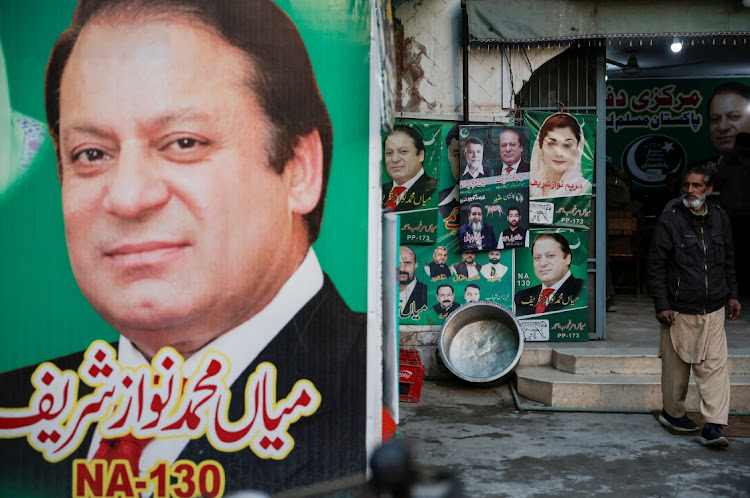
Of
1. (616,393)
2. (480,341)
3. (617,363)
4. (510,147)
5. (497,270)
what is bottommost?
(616,393)

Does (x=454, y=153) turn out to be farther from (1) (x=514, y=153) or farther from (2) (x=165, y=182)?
(2) (x=165, y=182)

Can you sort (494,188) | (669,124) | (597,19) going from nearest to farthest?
(597,19), (494,188), (669,124)

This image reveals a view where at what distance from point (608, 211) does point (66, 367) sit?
957cm

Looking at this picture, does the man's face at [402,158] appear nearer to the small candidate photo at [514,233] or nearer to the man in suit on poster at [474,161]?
the man in suit on poster at [474,161]

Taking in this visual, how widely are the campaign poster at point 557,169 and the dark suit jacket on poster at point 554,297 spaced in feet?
2.30

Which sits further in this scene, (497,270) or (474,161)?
(497,270)

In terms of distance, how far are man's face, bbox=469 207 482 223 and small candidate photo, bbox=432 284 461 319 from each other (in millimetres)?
745

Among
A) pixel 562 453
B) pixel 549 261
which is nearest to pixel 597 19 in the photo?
pixel 549 261

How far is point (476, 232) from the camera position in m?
8.42

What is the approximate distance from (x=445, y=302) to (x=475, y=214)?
98 centimetres

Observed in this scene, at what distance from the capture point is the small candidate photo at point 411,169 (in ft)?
27.5

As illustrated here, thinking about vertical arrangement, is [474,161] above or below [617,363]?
above

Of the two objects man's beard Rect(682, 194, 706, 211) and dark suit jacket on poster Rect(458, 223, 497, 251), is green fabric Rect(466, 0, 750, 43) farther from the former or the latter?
man's beard Rect(682, 194, 706, 211)

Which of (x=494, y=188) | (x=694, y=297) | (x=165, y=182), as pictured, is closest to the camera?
(x=165, y=182)
